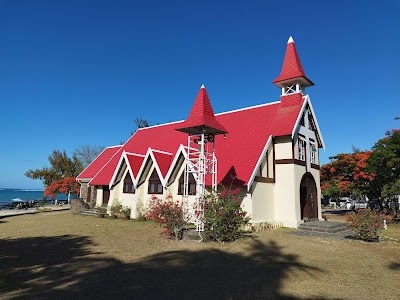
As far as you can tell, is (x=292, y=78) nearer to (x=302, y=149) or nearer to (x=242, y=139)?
(x=302, y=149)

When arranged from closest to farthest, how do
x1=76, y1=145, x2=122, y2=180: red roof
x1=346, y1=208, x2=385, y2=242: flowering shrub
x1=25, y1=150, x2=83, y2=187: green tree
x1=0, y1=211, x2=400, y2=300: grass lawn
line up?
x1=0, y1=211, x2=400, y2=300: grass lawn < x1=346, y1=208, x2=385, y2=242: flowering shrub < x1=76, y1=145, x2=122, y2=180: red roof < x1=25, y1=150, x2=83, y2=187: green tree

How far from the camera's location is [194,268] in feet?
29.7

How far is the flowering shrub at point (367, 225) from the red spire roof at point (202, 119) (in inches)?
331

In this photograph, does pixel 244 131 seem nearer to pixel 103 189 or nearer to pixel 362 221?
pixel 362 221

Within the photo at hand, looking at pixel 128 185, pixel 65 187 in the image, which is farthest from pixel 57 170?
pixel 128 185

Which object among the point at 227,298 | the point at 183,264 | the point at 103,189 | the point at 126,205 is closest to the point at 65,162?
the point at 103,189

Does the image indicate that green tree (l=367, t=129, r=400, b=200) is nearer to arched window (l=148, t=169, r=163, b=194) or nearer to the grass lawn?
the grass lawn

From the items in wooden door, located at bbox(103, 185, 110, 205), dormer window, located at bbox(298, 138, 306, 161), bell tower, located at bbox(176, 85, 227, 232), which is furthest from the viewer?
wooden door, located at bbox(103, 185, 110, 205)

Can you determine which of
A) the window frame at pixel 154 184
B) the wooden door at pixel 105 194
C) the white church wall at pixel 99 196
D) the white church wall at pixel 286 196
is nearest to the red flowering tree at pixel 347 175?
the white church wall at pixel 286 196

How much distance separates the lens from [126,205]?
24062mm

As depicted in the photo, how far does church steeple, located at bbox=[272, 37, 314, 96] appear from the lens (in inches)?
864

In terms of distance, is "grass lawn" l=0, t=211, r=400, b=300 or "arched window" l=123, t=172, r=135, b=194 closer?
"grass lawn" l=0, t=211, r=400, b=300

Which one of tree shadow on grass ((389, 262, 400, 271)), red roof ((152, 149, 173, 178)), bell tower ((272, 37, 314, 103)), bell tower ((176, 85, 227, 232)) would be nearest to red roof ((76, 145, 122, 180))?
red roof ((152, 149, 173, 178))

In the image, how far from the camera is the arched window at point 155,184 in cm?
2197
